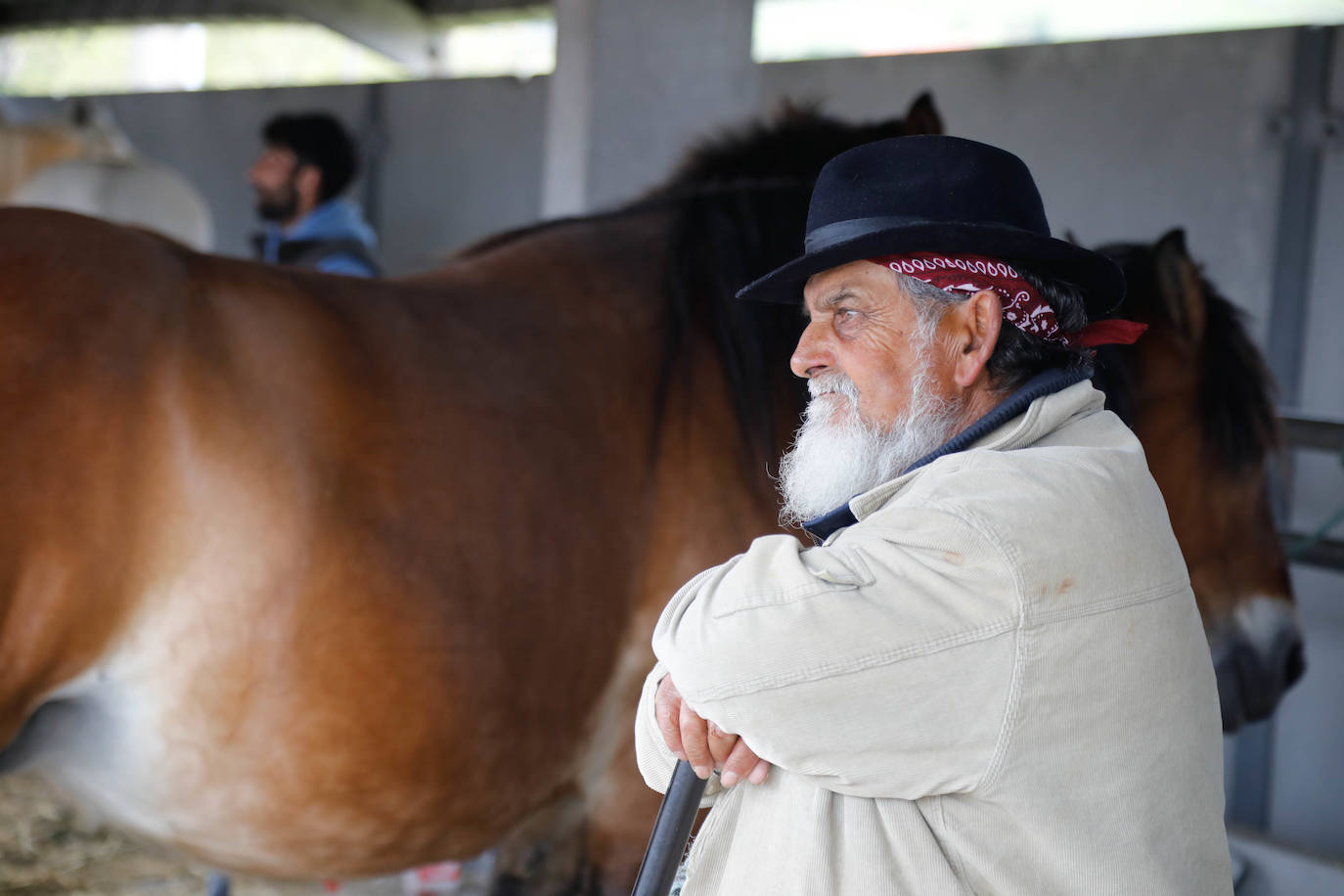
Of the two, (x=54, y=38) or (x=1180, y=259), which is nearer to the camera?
(x=1180, y=259)

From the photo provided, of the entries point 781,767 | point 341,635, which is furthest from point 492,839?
point 781,767

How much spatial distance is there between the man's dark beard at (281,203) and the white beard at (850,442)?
3062 millimetres

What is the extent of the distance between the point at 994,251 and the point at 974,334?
0.25 ft

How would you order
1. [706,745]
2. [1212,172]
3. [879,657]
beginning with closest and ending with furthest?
[879,657]
[706,745]
[1212,172]

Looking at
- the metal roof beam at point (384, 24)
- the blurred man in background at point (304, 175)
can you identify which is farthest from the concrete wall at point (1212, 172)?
the metal roof beam at point (384, 24)

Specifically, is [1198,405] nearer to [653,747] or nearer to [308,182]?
[653,747]

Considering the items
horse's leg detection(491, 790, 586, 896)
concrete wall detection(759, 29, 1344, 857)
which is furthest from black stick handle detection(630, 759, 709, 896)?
concrete wall detection(759, 29, 1344, 857)

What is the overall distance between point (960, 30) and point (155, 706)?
169 inches

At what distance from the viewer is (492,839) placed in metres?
2.07

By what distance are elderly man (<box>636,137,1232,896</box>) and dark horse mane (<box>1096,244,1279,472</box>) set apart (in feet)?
4.74

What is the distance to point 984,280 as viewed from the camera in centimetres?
108

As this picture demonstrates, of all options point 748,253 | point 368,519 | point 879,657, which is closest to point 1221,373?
point 748,253

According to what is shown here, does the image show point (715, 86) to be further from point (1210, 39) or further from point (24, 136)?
point (24, 136)

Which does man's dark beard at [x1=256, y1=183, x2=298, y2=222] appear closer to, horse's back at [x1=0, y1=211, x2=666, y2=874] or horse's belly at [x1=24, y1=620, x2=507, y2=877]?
horse's back at [x1=0, y1=211, x2=666, y2=874]
